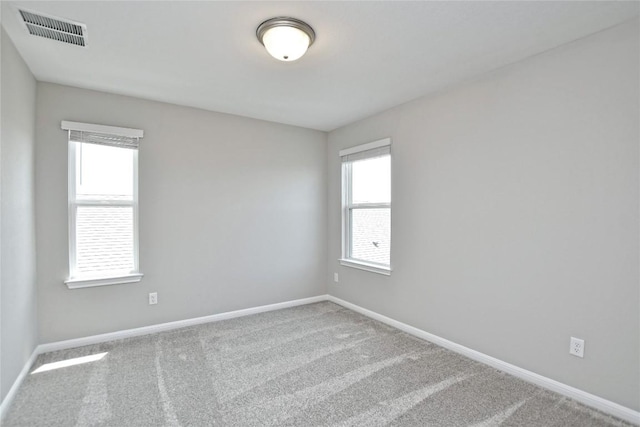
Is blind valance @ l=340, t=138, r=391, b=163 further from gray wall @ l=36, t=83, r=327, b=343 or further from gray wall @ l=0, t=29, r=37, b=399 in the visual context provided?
gray wall @ l=0, t=29, r=37, b=399

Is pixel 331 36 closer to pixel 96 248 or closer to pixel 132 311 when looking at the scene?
pixel 96 248

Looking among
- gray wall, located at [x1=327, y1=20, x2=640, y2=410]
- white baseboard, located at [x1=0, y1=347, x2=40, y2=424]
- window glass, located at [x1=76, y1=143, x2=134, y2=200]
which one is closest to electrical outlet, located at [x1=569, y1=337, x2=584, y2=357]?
gray wall, located at [x1=327, y1=20, x2=640, y2=410]

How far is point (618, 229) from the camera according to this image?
1.97 metres

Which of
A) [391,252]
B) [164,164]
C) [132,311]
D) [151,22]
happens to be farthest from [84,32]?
[391,252]

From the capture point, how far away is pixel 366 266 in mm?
3859

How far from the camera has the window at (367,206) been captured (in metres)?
3.69

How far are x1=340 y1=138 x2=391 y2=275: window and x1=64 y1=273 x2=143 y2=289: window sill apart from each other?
2.44 meters

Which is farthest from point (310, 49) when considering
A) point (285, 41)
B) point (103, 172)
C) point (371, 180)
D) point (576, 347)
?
point (576, 347)

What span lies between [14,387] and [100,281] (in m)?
1.03

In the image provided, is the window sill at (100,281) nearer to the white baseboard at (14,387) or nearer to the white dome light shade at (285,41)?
the white baseboard at (14,387)

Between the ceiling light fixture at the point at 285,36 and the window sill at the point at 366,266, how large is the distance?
8.04 ft

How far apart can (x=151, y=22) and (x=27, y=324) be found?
2495 millimetres

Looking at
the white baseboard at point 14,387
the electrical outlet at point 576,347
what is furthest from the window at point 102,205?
the electrical outlet at point 576,347

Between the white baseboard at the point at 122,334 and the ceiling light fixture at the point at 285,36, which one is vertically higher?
the ceiling light fixture at the point at 285,36
